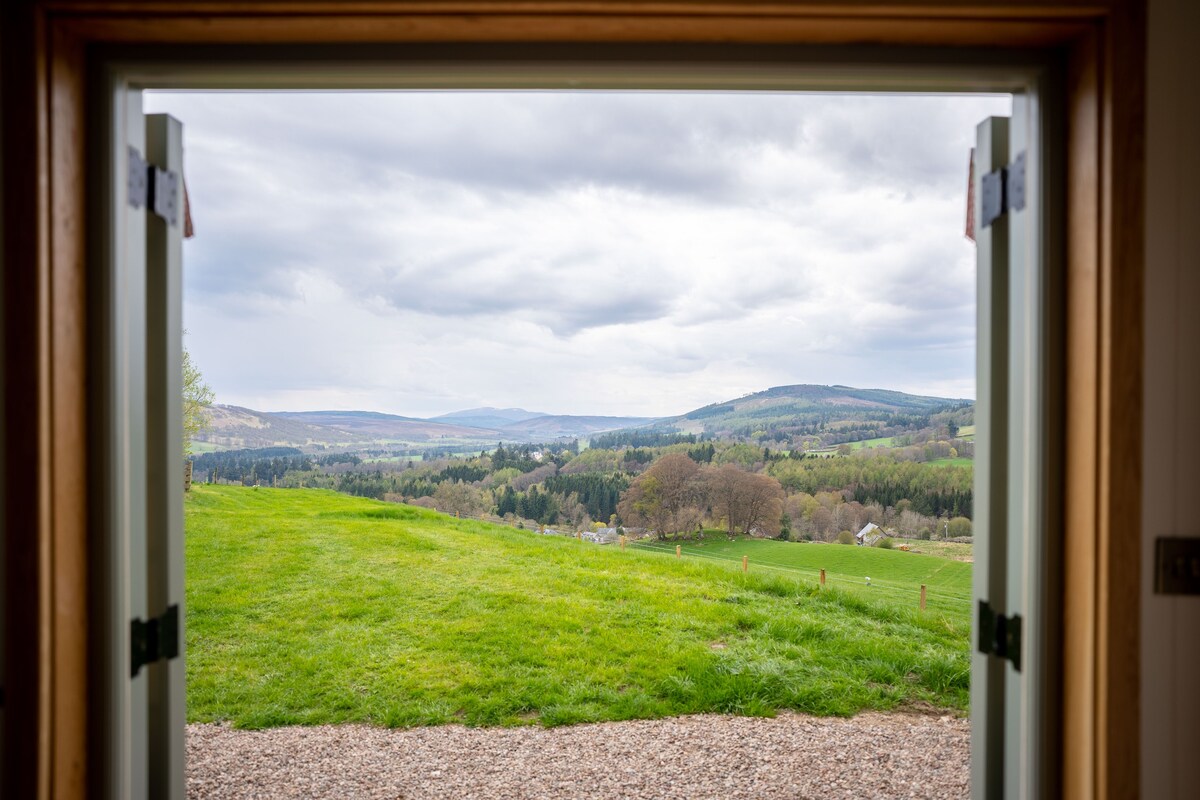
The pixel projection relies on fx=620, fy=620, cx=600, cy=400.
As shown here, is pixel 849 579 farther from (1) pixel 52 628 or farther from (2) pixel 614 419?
(1) pixel 52 628

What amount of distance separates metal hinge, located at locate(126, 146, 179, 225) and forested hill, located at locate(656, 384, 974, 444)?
563 centimetres

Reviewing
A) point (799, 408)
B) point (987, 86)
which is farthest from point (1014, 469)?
point (799, 408)

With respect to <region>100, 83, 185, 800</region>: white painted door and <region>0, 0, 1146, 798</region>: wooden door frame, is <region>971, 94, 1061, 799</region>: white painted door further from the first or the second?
<region>100, 83, 185, 800</region>: white painted door

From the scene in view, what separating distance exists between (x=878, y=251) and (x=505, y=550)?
4677 mm

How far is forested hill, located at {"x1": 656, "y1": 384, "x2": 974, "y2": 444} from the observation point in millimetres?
5543

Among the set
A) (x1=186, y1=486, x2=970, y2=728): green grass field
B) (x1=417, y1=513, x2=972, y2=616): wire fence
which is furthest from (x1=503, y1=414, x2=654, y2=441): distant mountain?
(x1=186, y1=486, x2=970, y2=728): green grass field

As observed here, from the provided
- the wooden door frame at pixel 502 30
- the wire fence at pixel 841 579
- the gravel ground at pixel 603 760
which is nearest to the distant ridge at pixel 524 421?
the wire fence at pixel 841 579

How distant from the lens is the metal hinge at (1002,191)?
100 centimetres

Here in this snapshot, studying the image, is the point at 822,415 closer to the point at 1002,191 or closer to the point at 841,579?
the point at 841,579

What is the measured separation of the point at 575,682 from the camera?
450 cm

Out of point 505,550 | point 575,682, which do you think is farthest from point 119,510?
point 505,550

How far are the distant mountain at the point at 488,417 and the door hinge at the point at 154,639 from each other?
→ 5.84 meters

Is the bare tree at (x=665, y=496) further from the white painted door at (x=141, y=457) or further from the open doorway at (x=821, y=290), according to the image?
the white painted door at (x=141, y=457)

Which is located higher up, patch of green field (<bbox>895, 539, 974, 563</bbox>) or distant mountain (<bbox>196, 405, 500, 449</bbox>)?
distant mountain (<bbox>196, 405, 500, 449</bbox>)
